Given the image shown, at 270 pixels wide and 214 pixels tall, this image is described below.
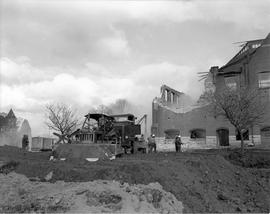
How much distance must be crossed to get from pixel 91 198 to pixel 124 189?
3.44 ft

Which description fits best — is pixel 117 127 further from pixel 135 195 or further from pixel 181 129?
pixel 181 129

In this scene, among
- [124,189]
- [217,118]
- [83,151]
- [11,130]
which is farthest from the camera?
[11,130]

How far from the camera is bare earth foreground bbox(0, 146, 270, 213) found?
8.01 m

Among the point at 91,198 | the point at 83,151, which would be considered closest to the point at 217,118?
the point at 83,151

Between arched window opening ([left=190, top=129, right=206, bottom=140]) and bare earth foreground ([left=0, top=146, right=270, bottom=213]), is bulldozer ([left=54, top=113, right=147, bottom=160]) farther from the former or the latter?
arched window opening ([left=190, top=129, right=206, bottom=140])

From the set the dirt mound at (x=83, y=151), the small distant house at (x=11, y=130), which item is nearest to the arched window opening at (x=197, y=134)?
the dirt mound at (x=83, y=151)

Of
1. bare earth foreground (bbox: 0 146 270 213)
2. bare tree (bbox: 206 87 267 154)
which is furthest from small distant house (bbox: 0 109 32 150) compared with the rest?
bare earth foreground (bbox: 0 146 270 213)

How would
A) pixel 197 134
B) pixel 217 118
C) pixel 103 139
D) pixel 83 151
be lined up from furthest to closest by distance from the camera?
pixel 197 134 → pixel 217 118 → pixel 103 139 → pixel 83 151

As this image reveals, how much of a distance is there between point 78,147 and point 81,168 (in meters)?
3.56

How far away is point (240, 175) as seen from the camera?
15.0 m

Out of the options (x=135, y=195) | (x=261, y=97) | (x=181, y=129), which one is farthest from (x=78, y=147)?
(x=261, y=97)

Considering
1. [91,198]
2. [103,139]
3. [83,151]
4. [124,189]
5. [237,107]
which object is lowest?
[91,198]

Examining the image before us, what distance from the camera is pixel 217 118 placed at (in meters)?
30.7

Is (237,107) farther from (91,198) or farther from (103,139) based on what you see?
(91,198)
